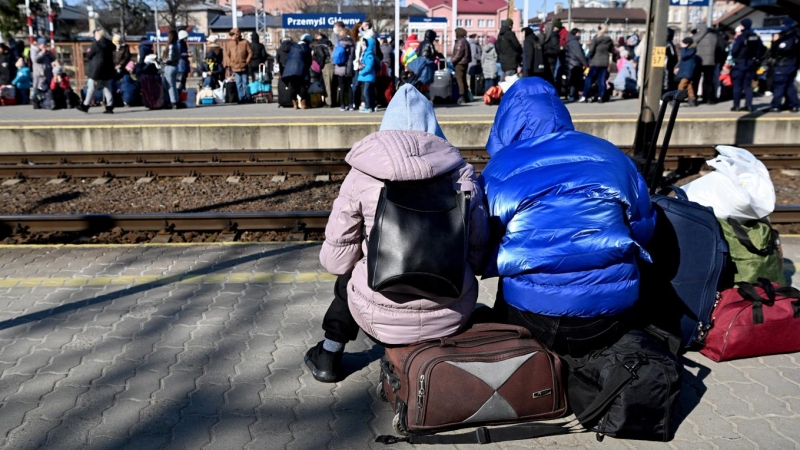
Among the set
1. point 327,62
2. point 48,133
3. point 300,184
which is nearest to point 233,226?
point 300,184

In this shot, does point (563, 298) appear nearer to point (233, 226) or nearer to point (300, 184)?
point (233, 226)

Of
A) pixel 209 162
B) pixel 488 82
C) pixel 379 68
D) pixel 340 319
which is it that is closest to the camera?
pixel 340 319

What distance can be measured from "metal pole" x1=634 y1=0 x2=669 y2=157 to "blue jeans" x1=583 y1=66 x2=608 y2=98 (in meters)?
7.47

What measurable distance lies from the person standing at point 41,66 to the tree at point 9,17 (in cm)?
2577

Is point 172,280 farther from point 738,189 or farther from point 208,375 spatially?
point 738,189

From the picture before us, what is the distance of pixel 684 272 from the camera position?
4309 mm

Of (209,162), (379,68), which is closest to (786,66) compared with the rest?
(379,68)

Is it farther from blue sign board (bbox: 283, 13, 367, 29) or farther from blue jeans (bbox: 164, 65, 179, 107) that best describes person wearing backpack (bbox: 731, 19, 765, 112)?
blue sign board (bbox: 283, 13, 367, 29)

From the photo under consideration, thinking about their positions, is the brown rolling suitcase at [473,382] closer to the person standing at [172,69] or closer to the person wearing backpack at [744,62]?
the person wearing backpack at [744,62]

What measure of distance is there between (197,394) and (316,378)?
0.65 metres

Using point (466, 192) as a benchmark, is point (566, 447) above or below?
below

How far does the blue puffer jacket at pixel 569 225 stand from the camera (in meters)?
3.55

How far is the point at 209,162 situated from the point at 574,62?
10.4 m

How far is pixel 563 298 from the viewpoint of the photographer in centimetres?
365
